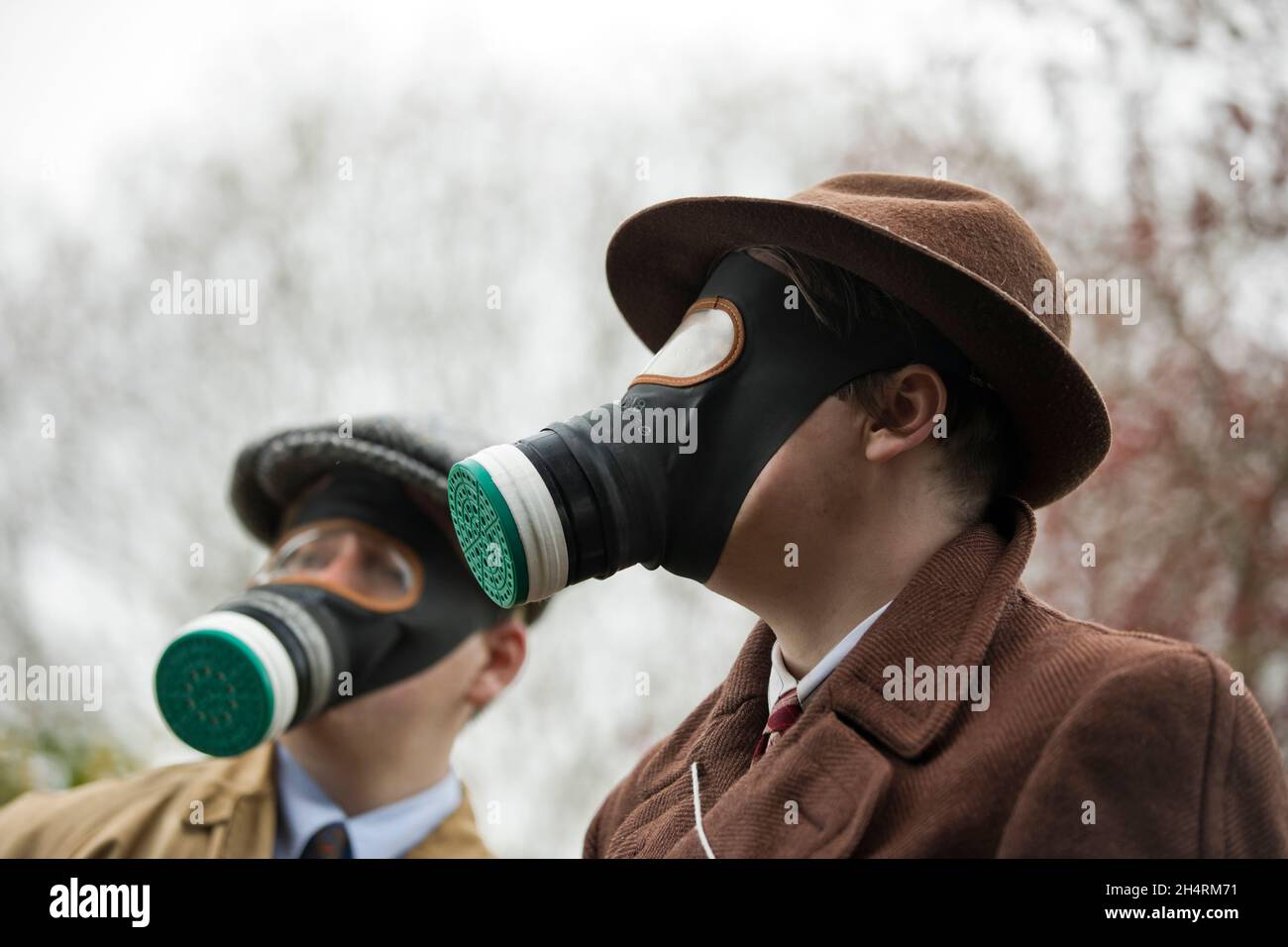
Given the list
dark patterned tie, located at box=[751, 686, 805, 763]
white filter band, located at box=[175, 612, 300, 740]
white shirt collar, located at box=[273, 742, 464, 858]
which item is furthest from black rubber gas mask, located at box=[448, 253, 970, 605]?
white shirt collar, located at box=[273, 742, 464, 858]

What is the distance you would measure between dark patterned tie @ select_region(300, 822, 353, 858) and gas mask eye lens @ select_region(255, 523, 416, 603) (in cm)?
65

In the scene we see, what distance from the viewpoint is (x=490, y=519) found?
2.09 metres

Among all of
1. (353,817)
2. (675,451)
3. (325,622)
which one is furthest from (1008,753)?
(353,817)

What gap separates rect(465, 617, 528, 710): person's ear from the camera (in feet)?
13.5

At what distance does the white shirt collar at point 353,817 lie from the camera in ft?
12.4

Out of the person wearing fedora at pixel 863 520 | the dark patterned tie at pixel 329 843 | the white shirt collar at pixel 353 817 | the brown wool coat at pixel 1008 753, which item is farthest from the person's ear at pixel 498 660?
the brown wool coat at pixel 1008 753

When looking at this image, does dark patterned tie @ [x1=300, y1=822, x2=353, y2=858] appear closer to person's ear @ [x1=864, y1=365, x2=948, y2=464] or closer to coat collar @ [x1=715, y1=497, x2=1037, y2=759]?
coat collar @ [x1=715, y1=497, x2=1037, y2=759]

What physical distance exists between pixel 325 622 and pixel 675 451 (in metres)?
1.78

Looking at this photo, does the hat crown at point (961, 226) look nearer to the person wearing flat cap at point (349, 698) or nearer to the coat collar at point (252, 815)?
the person wearing flat cap at point (349, 698)

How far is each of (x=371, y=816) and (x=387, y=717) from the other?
0.91ft

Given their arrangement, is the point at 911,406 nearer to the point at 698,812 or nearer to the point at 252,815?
the point at 698,812

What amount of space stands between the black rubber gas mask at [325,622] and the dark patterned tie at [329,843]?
0.35m
